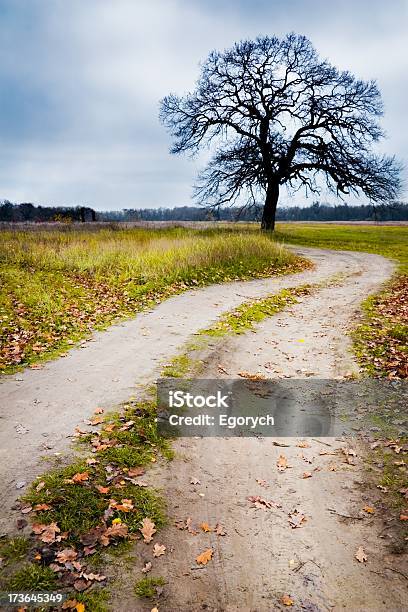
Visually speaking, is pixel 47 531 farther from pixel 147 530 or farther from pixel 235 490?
pixel 235 490

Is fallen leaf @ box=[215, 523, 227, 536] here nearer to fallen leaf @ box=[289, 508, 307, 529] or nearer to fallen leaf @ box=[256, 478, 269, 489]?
fallen leaf @ box=[289, 508, 307, 529]

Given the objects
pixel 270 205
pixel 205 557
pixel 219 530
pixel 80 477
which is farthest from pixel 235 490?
pixel 270 205

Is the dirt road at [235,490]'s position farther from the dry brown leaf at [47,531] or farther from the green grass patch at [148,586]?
the dry brown leaf at [47,531]

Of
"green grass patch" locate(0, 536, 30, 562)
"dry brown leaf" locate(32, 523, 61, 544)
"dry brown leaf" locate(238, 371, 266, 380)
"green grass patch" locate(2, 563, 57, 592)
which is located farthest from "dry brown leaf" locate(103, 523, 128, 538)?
"dry brown leaf" locate(238, 371, 266, 380)

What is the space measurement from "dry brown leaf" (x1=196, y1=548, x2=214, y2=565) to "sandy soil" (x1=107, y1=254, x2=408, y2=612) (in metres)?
0.03

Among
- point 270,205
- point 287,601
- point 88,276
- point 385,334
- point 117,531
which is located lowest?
point 287,601

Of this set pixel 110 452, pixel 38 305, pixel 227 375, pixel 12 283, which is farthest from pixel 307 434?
pixel 12 283

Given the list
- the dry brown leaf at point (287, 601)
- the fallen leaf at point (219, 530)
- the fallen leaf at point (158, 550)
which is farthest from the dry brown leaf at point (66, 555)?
the dry brown leaf at point (287, 601)

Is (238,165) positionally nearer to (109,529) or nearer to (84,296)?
(84,296)

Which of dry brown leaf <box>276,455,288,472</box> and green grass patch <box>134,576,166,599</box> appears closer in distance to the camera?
green grass patch <box>134,576,166,599</box>

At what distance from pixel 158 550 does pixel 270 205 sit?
29182 mm

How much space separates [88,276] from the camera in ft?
46.4

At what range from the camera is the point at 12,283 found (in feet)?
40.8

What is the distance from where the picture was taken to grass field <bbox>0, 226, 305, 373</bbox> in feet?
28.3
